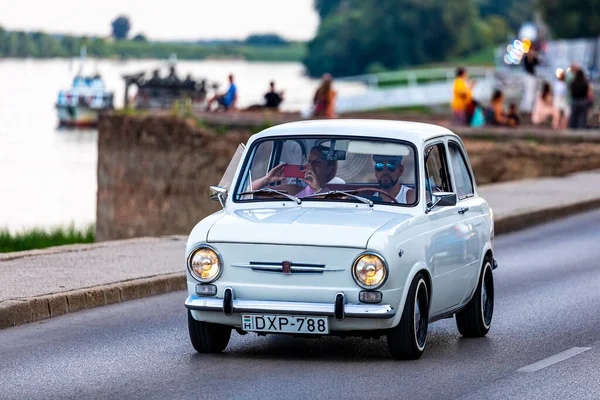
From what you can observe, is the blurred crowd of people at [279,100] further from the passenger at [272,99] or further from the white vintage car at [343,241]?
the white vintage car at [343,241]

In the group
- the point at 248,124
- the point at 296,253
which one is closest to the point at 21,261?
the point at 296,253

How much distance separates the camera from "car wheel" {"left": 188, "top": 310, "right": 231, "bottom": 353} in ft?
31.4

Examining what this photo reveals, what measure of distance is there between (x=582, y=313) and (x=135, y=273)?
4.05m

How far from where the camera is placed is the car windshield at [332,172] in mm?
9914

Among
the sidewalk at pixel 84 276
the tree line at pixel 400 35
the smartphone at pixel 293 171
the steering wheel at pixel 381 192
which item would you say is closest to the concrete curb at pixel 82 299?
the sidewalk at pixel 84 276

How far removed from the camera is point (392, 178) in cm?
998

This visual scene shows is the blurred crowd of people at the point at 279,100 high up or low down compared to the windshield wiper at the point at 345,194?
down

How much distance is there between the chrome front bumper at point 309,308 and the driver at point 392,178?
3.61 ft

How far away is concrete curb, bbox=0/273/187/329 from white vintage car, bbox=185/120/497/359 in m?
1.93

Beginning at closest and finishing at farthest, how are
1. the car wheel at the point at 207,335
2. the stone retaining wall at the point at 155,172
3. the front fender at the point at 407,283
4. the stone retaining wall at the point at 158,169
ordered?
the front fender at the point at 407,283, the car wheel at the point at 207,335, the stone retaining wall at the point at 158,169, the stone retaining wall at the point at 155,172

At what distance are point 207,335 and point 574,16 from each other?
249ft

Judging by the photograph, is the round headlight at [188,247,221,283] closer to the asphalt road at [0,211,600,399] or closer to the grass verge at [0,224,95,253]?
the asphalt road at [0,211,600,399]

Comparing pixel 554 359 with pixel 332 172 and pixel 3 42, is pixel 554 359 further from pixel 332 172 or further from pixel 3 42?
pixel 3 42

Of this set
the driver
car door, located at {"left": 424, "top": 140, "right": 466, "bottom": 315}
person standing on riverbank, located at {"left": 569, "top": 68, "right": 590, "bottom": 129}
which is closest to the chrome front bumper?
car door, located at {"left": 424, "top": 140, "right": 466, "bottom": 315}
